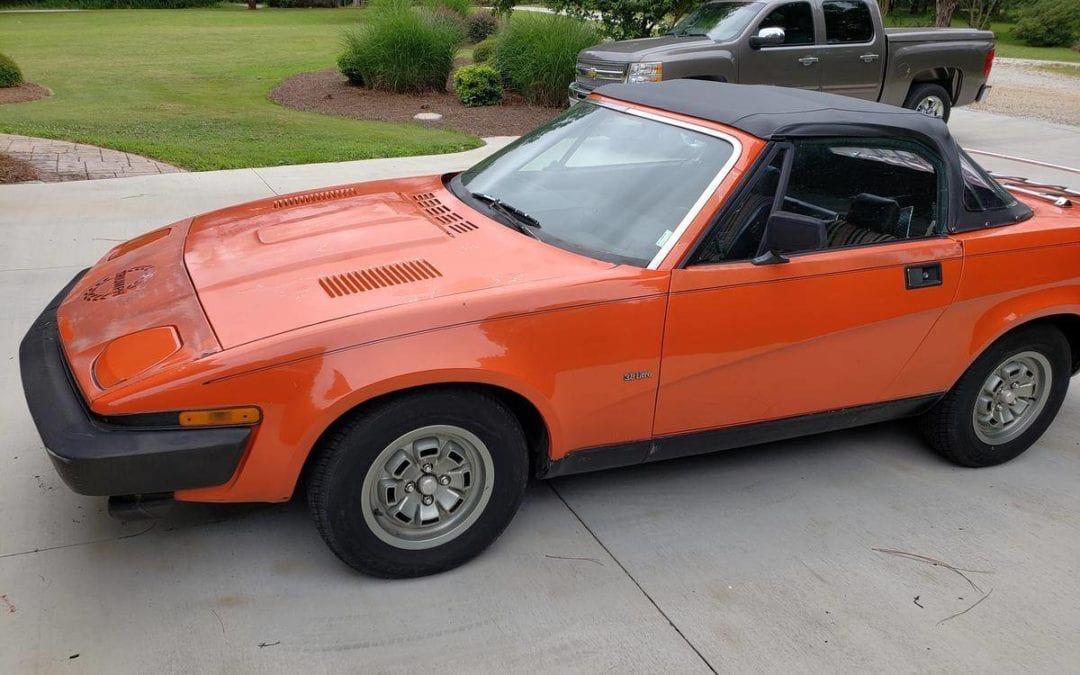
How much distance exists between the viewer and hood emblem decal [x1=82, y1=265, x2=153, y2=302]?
3.32 meters

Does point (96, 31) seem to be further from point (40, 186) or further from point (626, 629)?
point (626, 629)

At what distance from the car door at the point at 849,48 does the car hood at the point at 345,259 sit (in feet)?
28.3

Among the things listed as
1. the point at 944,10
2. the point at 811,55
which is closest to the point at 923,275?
the point at 811,55

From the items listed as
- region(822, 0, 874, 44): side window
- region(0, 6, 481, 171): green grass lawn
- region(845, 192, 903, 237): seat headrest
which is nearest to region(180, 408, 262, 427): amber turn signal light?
region(845, 192, 903, 237): seat headrest

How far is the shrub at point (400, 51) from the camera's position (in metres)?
14.8

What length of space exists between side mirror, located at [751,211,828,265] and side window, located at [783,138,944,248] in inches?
9.1

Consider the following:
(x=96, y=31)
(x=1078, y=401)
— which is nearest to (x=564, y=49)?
(x=1078, y=401)

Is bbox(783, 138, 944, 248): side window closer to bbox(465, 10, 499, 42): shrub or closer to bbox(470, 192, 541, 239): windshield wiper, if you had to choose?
bbox(470, 192, 541, 239): windshield wiper

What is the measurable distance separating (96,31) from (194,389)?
27232 mm

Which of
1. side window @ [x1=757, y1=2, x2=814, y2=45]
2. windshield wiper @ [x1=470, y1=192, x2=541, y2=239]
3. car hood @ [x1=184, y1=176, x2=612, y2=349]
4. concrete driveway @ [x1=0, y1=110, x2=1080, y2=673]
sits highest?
side window @ [x1=757, y1=2, x2=814, y2=45]

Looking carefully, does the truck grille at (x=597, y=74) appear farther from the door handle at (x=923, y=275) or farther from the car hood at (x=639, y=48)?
the door handle at (x=923, y=275)

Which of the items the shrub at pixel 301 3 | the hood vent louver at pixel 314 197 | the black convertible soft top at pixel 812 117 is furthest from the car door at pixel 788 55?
the shrub at pixel 301 3

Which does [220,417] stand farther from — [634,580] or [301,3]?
[301,3]

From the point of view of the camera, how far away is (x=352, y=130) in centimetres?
1189
